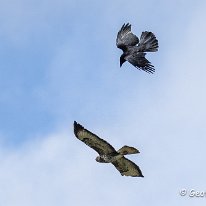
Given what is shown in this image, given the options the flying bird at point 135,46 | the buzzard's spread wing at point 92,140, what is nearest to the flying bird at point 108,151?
the buzzard's spread wing at point 92,140

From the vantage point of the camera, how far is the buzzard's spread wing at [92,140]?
29.3m

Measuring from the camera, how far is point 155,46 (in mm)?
33344

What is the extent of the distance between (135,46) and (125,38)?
110cm

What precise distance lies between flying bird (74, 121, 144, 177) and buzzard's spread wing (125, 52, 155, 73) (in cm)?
370

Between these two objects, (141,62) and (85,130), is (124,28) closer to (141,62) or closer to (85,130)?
(141,62)

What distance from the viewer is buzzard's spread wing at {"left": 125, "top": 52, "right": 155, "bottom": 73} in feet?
105

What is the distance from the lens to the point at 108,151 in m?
30.1

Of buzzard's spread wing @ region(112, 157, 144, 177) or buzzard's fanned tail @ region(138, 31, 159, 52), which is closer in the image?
buzzard's spread wing @ region(112, 157, 144, 177)

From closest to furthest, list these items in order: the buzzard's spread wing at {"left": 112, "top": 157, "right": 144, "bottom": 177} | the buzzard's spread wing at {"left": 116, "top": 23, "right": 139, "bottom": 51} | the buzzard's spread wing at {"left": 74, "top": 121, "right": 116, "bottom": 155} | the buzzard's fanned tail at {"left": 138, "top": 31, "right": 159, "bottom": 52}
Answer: the buzzard's spread wing at {"left": 74, "top": 121, "right": 116, "bottom": 155}, the buzzard's spread wing at {"left": 112, "top": 157, "right": 144, "bottom": 177}, the buzzard's fanned tail at {"left": 138, "top": 31, "right": 159, "bottom": 52}, the buzzard's spread wing at {"left": 116, "top": 23, "right": 139, "bottom": 51}

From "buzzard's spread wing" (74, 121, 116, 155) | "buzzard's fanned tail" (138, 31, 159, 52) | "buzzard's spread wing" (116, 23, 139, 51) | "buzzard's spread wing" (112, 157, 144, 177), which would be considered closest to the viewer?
"buzzard's spread wing" (74, 121, 116, 155)

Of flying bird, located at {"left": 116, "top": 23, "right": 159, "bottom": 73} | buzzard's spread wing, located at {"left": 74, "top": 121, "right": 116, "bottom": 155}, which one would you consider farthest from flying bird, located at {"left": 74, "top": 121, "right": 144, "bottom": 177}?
flying bird, located at {"left": 116, "top": 23, "right": 159, "bottom": 73}

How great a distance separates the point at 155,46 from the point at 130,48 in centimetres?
143

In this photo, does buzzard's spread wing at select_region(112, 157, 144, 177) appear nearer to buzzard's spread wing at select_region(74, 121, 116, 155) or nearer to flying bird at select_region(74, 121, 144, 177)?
flying bird at select_region(74, 121, 144, 177)

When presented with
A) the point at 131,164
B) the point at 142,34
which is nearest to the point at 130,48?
the point at 142,34
